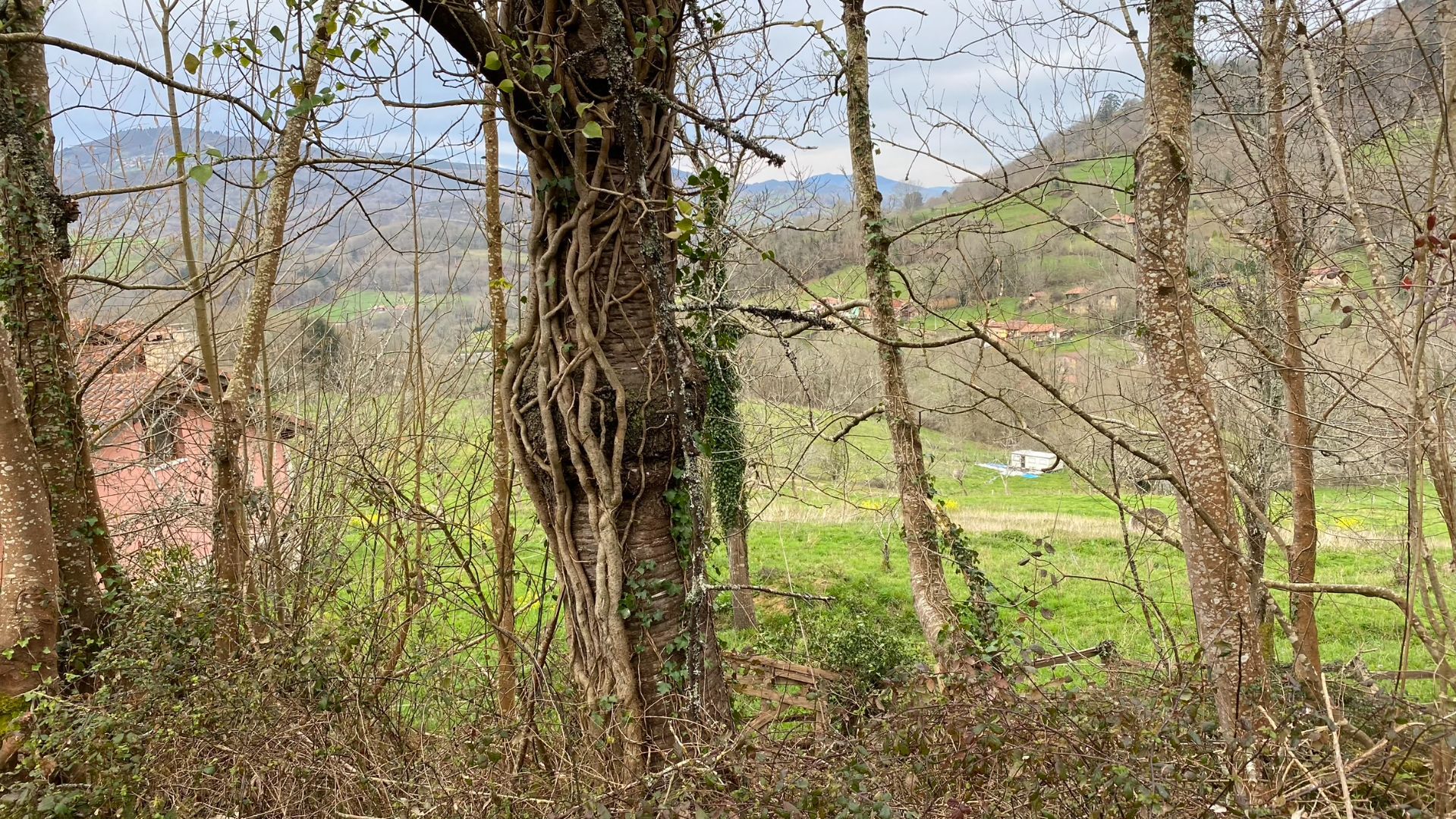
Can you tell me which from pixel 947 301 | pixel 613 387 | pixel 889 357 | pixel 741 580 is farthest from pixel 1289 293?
pixel 741 580

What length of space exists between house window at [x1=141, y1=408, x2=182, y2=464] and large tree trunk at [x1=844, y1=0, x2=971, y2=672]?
4843 mm

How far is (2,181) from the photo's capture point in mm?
3268

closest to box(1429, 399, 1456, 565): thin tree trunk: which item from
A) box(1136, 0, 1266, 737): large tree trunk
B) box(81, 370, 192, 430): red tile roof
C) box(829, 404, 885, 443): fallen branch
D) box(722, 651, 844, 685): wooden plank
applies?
box(1136, 0, 1266, 737): large tree trunk

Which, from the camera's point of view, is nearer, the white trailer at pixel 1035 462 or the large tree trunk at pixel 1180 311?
the large tree trunk at pixel 1180 311

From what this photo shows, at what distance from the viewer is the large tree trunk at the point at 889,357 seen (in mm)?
4957

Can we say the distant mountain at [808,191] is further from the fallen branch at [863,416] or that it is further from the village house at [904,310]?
the fallen branch at [863,416]

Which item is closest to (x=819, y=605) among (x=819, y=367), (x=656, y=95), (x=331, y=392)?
(x=819, y=367)

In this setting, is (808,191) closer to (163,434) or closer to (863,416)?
(863,416)

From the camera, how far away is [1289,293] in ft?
16.4

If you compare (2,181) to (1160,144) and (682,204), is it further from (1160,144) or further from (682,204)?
(1160,144)

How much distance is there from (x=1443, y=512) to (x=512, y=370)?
3323mm

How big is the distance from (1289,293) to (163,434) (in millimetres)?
7969

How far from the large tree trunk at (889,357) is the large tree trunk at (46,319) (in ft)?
14.2

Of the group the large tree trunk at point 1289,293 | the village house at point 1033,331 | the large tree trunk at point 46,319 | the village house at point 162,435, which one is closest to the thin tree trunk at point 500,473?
the village house at point 162,435
